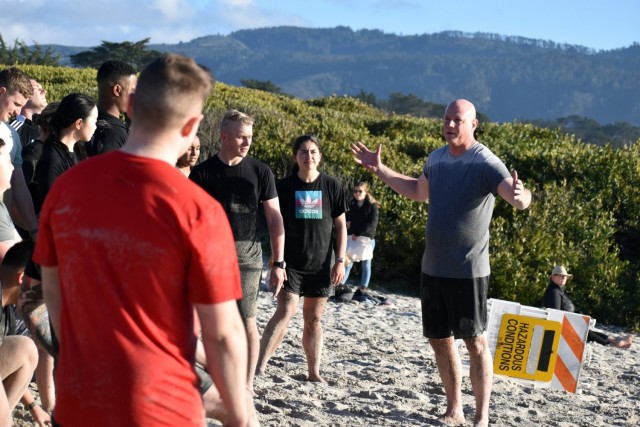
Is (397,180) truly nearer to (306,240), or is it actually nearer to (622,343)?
(306,240)

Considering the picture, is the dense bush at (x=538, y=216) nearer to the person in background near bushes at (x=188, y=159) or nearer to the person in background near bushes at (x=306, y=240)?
the person in background near bushes at (x=306, y=240)

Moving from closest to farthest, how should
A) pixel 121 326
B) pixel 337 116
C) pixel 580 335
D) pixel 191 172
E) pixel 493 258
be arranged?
pixel 121 326, pixel 191 172, pixel 580 335, pixel 493 258, pixel 337 116

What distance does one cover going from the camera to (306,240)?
20.6ft

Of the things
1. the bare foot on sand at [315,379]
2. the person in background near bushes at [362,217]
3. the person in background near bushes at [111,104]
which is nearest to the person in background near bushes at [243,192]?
the person in background near bushes at [111,104]

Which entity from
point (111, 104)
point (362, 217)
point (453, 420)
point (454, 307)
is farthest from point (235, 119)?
point (362, 217)

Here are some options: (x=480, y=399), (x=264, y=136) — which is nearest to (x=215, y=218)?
(x=480, y=399)

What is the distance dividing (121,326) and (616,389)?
6.20 metres

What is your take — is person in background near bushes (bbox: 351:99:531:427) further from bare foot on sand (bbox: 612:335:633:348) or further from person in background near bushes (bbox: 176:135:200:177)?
bare foot on sand (bbox: 612:335:633:348)

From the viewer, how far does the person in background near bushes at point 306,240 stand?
20.6ft

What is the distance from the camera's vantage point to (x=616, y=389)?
301 inches

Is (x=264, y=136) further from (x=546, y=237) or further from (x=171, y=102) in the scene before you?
(x=171, y=102)

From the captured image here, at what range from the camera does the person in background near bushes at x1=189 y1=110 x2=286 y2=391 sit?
18.3 ft

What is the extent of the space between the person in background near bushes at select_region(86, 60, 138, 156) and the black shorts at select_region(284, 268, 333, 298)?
1.53 metres

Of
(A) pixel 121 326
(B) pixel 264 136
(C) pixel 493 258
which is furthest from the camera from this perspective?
(B) pixel 264 136
